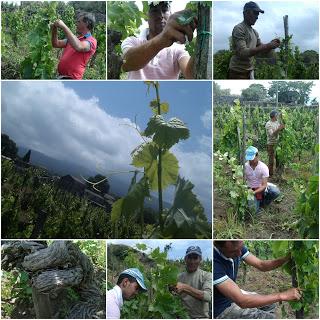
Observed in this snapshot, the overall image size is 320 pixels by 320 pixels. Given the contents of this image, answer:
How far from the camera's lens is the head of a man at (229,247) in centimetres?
701

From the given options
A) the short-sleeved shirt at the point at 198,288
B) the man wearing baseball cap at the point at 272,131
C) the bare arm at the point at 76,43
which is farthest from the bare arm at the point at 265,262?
the bare arm at the point at 76,43

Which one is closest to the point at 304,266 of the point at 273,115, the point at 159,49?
the point at 273,115

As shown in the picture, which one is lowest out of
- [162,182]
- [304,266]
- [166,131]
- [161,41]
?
[304,266]

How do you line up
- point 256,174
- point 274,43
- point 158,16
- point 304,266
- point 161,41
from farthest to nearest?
point 256,174 < point 274,43 < point 304,266 < point 158,16 < point 161,41

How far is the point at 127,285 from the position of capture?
7082 mm

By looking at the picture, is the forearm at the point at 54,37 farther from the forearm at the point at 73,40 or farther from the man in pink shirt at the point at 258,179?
the man in pink shirt at the point at 258,179

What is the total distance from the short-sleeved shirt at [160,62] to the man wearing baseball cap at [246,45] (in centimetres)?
43

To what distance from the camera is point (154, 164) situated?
706 cm

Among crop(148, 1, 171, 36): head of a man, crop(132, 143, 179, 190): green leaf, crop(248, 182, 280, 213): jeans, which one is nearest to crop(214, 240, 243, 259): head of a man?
crop(248, 182, 280, 213): jeans

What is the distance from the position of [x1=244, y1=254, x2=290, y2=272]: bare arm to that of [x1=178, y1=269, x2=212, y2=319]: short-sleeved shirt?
1.15 feet

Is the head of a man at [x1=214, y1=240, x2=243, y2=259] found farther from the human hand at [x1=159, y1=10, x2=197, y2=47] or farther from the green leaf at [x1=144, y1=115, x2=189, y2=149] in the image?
the human hand at [x1=159, y1=10, x2=197, y2=47]

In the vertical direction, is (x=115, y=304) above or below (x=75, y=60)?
below

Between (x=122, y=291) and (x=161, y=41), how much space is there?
6.58 feet

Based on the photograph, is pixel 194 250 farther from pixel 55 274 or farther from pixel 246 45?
pixel 246 45
